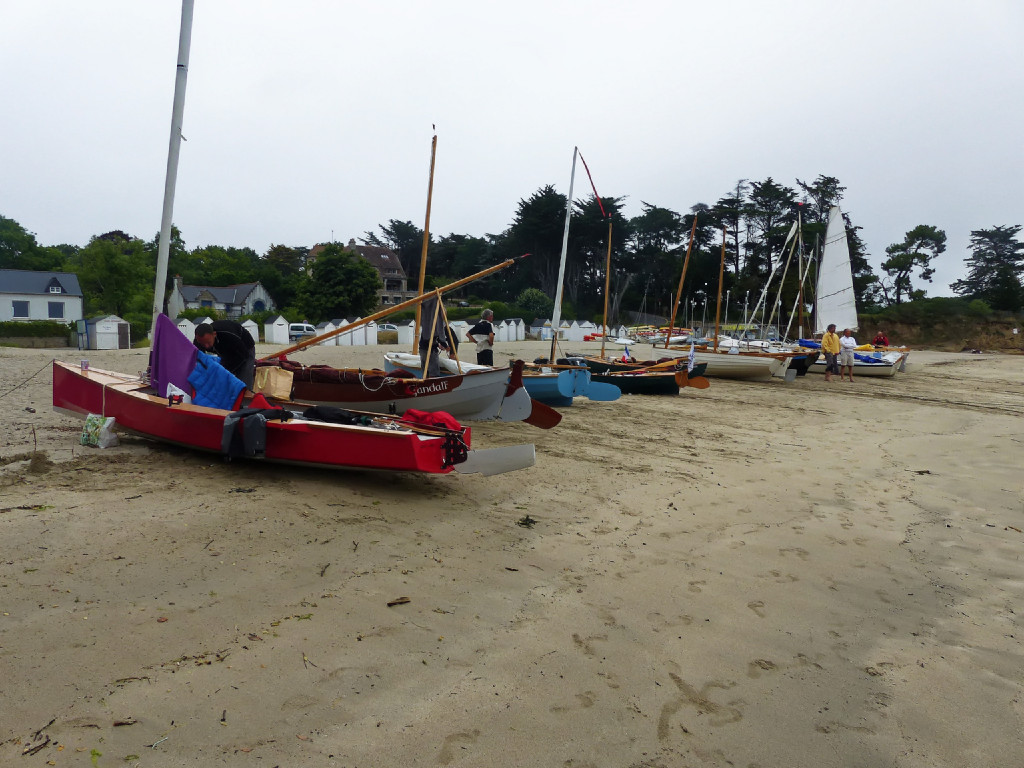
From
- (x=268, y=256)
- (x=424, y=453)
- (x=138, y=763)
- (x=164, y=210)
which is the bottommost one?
(x=138, y=763)

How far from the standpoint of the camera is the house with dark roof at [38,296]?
1667 inches

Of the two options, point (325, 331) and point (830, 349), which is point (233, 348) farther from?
point (325, 331)

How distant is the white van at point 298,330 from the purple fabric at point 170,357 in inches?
1081

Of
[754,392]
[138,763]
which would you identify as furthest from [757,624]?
[754,392]

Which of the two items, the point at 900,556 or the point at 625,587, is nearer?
the point at 625,587

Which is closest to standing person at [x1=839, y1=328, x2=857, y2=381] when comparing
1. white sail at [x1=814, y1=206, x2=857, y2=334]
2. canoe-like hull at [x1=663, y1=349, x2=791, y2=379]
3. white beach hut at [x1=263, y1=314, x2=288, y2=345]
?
canoe-like hull at [x1=663, y1=349, x2=791, y2=379]

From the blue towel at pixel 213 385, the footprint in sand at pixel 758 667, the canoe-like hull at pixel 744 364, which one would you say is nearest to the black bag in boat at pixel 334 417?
→ the blue towel at pixel 213 385

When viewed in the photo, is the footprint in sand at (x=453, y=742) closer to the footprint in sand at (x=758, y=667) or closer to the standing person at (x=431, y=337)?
the footprint in sand at (x=758, y=667)

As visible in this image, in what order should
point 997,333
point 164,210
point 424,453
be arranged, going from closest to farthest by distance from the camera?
point 424,453 → point 164,210 → point 997,333

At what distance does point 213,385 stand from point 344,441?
192cm

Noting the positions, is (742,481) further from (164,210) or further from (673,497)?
(164,210)

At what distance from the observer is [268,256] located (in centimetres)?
7512

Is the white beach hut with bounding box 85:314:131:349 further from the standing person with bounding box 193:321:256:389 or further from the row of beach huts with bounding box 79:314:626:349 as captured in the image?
the standing person with bounding box 193:321:256:389

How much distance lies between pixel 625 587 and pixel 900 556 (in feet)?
7.98
